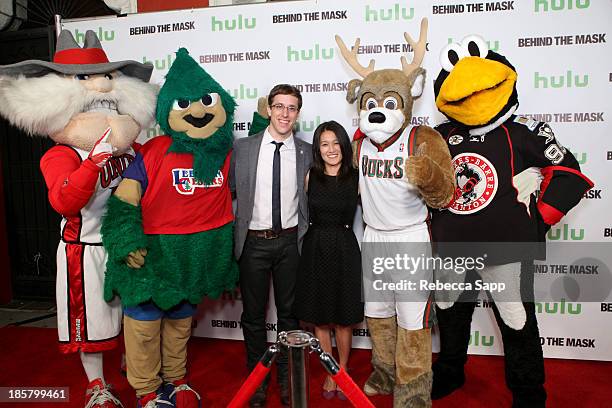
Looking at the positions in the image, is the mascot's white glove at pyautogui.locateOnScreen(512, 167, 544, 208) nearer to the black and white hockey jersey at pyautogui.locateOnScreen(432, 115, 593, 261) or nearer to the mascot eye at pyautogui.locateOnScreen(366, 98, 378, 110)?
the black and white hockey jersey at pyautogui.locateOnScreen(432, 115, 593, 261)

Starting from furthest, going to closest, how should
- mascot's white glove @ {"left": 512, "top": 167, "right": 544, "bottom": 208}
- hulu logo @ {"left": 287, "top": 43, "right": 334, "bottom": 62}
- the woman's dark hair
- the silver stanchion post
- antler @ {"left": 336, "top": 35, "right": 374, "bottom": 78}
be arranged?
hulu logo @ {"left": 287, "top": 43, "right": 334, "bottom": 62}, antler @ {"left": 336, "top": 35, "right": 374, "bottom": 78}, the woman's dark hair, mascot's white glove @ {"left": 512, "top": 167, "right": 544, "bottom": 208}, the silver stanchion post

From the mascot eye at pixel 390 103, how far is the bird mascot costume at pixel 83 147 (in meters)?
1.28

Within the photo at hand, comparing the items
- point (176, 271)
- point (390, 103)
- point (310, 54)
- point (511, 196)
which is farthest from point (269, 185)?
point (511, 196)

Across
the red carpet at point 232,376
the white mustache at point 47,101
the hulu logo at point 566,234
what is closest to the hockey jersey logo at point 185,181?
the white mustache at point 47,101

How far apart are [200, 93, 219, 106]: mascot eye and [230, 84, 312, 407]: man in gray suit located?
1.00 feet

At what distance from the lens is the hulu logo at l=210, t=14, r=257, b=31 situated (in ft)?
10.5

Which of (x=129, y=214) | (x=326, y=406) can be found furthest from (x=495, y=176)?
(x=129, y=214)

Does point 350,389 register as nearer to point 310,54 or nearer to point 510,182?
point 510,182

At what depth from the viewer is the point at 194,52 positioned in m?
3.29

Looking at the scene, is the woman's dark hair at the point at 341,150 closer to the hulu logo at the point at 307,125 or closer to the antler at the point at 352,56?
the antler at the point at 352,56

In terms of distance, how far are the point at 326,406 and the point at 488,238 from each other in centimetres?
129

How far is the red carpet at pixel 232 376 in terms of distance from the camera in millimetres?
2584

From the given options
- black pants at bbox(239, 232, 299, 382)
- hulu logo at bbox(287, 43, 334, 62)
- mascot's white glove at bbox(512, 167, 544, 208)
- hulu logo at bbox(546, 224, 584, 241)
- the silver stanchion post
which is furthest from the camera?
hulu logo at bbox(287, 43, 334, 62)

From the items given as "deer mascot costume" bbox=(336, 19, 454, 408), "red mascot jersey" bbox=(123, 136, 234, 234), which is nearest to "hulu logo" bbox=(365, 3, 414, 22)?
"deer mascot costume" bbox=(336, 19, 454, 408)
